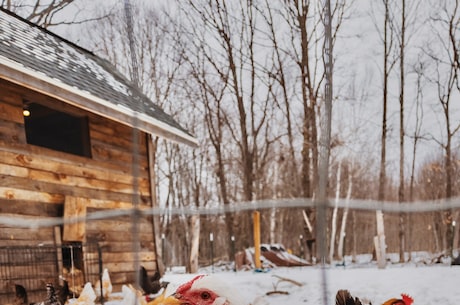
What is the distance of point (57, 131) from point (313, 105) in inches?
68.8

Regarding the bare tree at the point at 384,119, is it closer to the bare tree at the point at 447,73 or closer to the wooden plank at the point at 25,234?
the bare tree at the point at 447,73

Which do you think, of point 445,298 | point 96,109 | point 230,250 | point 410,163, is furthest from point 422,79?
point 96,109

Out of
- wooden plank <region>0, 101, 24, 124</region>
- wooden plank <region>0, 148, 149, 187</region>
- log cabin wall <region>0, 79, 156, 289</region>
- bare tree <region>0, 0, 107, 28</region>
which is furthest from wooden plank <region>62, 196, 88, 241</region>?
bare tree <region>0, 0, 107, 28</region>

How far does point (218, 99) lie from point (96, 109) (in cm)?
53

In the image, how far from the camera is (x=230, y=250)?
5.26ft

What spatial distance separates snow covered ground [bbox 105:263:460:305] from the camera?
78 centimetres

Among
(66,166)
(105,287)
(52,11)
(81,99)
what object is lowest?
(105,287)

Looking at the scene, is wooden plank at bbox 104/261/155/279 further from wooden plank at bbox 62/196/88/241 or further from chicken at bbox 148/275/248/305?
chicken at bbox 148/275/248/305

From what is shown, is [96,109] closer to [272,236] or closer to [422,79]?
[272,236]

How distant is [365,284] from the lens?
1.03 meters

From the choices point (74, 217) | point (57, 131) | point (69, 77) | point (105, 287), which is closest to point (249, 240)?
point (105, 287)

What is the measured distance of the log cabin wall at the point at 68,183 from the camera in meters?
1.62

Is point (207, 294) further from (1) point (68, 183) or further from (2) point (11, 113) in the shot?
(1) point (68, 183)

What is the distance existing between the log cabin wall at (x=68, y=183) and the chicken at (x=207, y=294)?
71 cm
